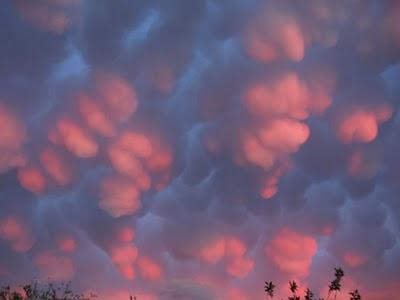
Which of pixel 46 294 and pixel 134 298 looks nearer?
pixel 46 294

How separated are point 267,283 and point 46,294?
140838 mm

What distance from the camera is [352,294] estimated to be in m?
178

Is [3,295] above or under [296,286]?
under

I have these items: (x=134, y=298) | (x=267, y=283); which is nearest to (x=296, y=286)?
(x=267, y=283)

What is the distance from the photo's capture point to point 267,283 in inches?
7298

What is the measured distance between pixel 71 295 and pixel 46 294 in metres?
4.47

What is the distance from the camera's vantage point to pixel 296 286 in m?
185

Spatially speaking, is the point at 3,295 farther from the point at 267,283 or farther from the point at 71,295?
the point at 267,283

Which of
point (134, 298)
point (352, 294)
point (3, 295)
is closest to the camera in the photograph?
point (3, 295)

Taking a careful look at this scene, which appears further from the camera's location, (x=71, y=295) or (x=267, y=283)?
(x=267, y=283)

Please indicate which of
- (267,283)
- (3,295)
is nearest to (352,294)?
(267,283)

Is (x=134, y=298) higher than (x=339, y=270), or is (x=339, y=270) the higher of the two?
(x=339, y=270)

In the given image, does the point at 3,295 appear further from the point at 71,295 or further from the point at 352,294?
the point at 352,294

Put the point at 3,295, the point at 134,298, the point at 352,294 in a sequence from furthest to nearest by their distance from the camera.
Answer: the point at 352,294, the point at 134,298, the point at 3,295
